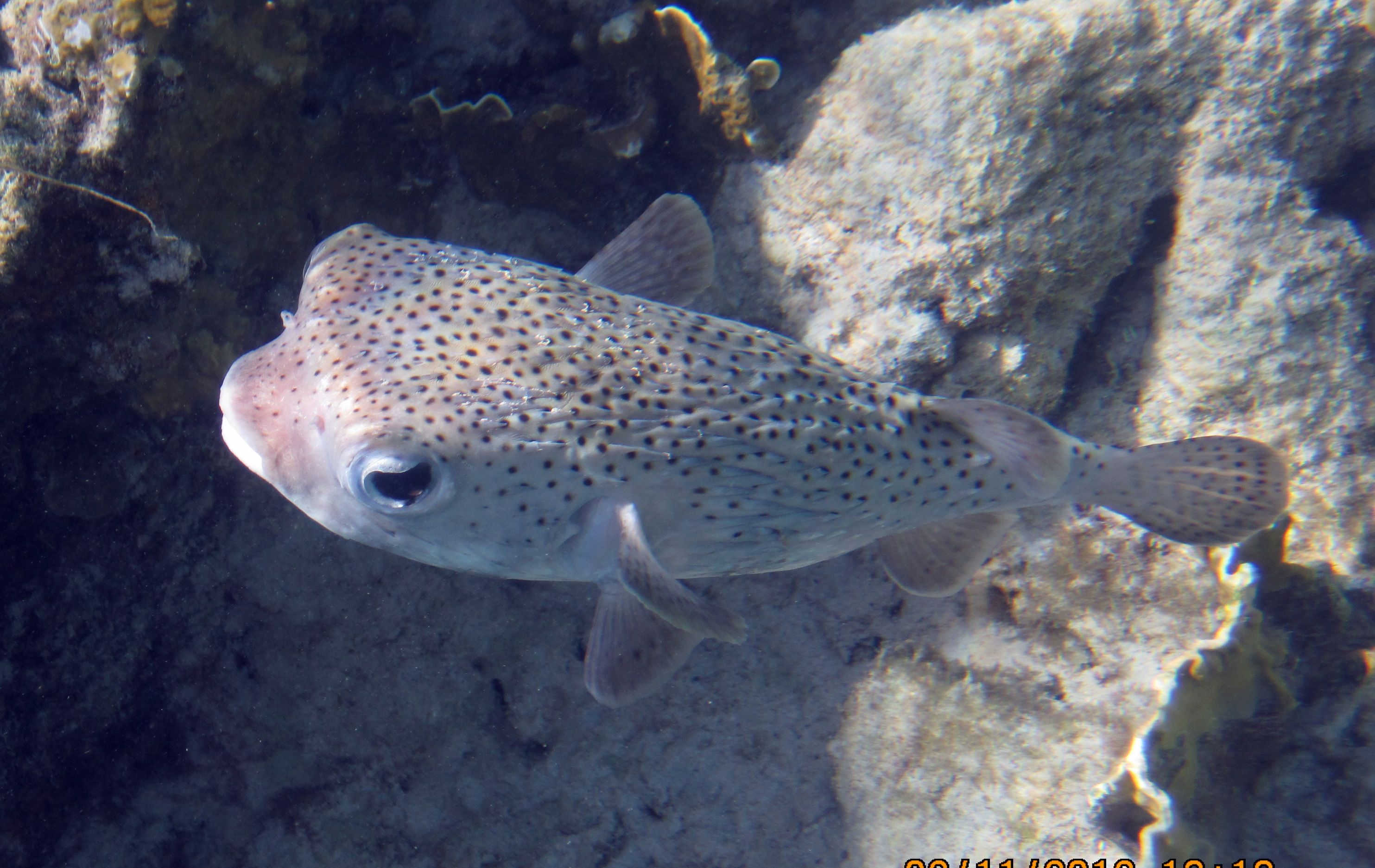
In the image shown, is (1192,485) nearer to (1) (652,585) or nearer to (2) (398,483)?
(1) (652,585)

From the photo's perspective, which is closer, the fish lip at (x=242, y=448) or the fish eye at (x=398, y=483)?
the fish eye at (x=398, y=483)

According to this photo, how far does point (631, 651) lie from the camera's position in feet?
7.18

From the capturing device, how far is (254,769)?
364 cm

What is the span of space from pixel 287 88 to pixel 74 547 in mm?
2238

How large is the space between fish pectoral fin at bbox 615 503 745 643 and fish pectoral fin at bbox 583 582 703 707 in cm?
14

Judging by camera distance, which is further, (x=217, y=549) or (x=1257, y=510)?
(x=217, y=549)

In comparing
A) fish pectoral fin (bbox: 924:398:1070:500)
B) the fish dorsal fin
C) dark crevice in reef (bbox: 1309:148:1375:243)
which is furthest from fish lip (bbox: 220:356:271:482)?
dark crevice in reef (bbox: 1309:148:1375:243)

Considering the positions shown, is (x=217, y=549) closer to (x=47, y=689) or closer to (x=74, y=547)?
(x=74, y=547)

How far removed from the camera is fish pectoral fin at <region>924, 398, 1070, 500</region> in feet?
7.60

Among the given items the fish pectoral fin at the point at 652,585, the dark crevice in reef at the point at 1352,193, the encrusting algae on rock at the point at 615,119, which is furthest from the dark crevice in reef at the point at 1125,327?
the fish pectoral fin at the point at 652,585

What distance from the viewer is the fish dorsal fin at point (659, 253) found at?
2580mm

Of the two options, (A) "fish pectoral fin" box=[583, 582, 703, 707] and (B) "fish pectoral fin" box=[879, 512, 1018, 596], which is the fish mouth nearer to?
(A) "fish pectoral fin" box=[583, 582, 703, 707]

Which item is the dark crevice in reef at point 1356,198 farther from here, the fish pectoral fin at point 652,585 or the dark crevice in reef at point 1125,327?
the fish pectoral fin at point 652,585

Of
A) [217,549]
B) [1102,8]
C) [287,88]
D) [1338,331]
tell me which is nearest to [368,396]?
[287,88]
